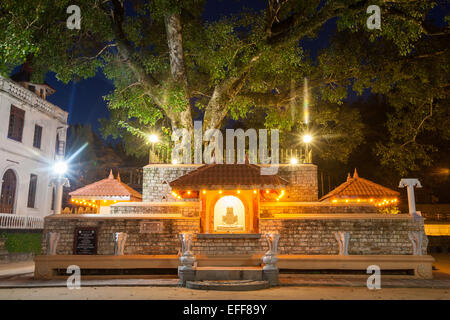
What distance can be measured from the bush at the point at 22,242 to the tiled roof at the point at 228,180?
10.8 metres

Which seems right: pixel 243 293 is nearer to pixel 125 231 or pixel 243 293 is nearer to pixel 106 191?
pixel 125 231

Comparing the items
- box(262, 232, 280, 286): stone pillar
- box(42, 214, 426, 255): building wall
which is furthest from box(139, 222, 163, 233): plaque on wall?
box(262, 232, 280, 286): stone pillar

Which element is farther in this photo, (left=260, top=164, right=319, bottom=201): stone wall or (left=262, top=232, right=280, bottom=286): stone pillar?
(left=260, top=164, right=319, bottom=201): stone wall

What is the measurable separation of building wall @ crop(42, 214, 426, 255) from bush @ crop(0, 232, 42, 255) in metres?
6.63

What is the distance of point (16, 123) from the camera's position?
22672mm

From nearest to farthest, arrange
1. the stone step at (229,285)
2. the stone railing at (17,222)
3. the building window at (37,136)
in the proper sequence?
the stone step at (229,285)
the stone railing at (17,222)
the building window at (37,136)

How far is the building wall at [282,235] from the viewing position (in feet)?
43.0

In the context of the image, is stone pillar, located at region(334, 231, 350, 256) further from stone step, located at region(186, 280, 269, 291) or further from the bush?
the bush

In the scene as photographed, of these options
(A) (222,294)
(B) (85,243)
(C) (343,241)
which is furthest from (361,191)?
(B) (85,243)

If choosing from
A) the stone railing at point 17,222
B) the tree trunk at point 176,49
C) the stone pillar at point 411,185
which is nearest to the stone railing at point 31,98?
the stone railing at point 17,222

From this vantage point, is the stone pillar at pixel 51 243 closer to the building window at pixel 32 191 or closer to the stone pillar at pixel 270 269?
the stone pillar at pixel 270 269

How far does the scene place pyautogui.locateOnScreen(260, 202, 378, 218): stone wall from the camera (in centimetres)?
1545
